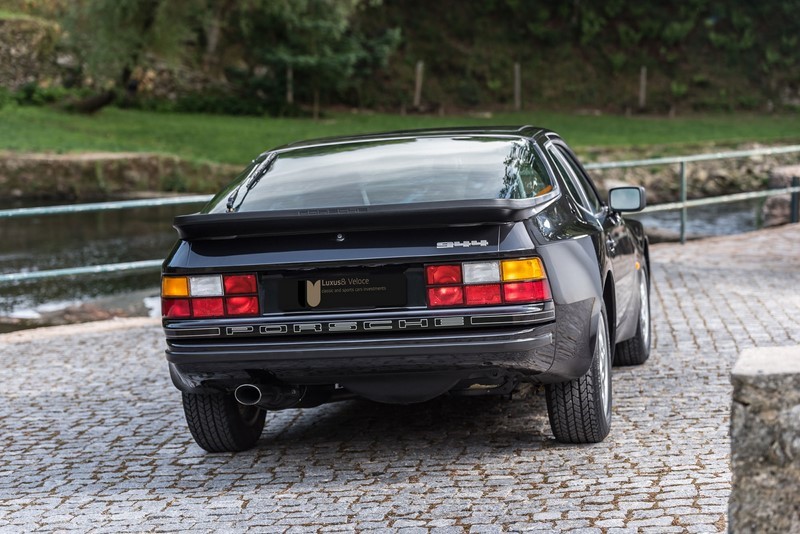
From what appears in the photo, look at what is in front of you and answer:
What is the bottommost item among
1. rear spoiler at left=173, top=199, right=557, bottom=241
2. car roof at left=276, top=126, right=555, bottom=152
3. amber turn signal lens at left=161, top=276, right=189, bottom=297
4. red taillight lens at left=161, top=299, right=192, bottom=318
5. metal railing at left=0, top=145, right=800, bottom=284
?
metal railing at left=0, top=145, right=800, bottom=284

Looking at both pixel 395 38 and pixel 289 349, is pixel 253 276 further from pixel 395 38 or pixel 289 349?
pixel 395 38

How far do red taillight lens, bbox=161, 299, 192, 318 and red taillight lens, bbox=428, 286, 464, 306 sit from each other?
1079 mm

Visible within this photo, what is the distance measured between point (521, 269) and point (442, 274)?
1.07 ft

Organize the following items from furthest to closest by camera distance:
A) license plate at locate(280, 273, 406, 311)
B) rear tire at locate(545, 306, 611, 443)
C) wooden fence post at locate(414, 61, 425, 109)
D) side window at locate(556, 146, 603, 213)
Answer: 1. wooden fence post at locate(414, 61, 425, 109)
2. side window at locate(556, 146, 603, 213)
3. rear tire at locate(545, 306, 611, 443)
4. license plate at locate(280, 273, 406, 311)

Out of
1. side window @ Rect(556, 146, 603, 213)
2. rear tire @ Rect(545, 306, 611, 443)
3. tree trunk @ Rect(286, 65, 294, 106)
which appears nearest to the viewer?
rear tire @ Rect(545, 306, 611, 443)

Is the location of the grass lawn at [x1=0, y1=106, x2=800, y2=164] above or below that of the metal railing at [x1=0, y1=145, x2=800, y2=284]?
below

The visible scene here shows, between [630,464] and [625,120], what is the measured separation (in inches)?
1476

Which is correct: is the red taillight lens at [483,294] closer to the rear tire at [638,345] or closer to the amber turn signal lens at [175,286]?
the amber turn signal lens at [175,286]

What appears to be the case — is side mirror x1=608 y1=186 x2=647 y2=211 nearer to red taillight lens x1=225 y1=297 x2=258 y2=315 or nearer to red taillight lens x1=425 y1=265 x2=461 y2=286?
red taillight lens x1=425 y1=265 x2=461 y2=286

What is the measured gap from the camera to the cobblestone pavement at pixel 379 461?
5.04m

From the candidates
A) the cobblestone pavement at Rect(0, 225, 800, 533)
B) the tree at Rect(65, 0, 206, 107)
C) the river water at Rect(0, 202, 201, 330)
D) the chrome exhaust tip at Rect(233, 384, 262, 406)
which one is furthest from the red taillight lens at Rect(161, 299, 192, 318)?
the tree at Rect(65, 0, 206, 107)

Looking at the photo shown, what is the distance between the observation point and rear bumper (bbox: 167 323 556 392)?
210 inches

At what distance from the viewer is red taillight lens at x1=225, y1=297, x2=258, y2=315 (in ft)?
18.1

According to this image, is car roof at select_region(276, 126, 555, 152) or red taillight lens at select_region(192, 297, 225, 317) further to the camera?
car roof at select_region(276, 126, 555, 152)
